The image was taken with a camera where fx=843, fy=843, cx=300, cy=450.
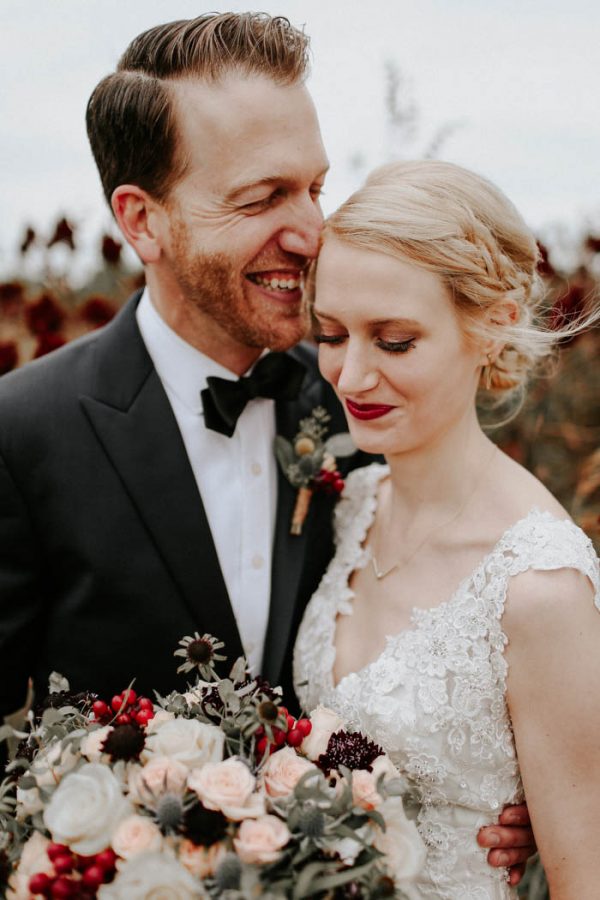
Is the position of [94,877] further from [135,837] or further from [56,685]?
[56,685]

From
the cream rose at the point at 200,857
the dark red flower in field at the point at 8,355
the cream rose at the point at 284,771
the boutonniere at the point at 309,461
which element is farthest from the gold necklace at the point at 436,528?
the dark red flower in field at the point at 8,355

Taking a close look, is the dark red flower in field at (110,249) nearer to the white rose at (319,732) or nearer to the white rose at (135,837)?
the white rose at (319,732)

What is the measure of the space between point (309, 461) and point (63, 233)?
1779 millimetres

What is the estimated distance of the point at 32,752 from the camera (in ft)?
5.95

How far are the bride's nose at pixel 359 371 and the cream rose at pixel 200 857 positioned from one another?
4.01 ft

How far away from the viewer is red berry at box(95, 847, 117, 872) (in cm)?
150

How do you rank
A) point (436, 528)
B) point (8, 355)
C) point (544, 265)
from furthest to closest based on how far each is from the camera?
point (544, 265) < point (8, 355) < point (436, 528)

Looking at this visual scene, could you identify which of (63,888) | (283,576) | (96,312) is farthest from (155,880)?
(96,312)

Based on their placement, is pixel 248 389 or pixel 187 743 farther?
pixel 248 389

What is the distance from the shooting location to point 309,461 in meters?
2.84

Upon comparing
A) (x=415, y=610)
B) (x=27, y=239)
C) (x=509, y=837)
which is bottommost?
→ (x=509, y=837)

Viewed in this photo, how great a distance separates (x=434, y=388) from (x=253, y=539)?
0.88m

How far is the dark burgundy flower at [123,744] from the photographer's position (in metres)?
1.62

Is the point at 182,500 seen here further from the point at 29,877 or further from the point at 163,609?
the point at 29,877
